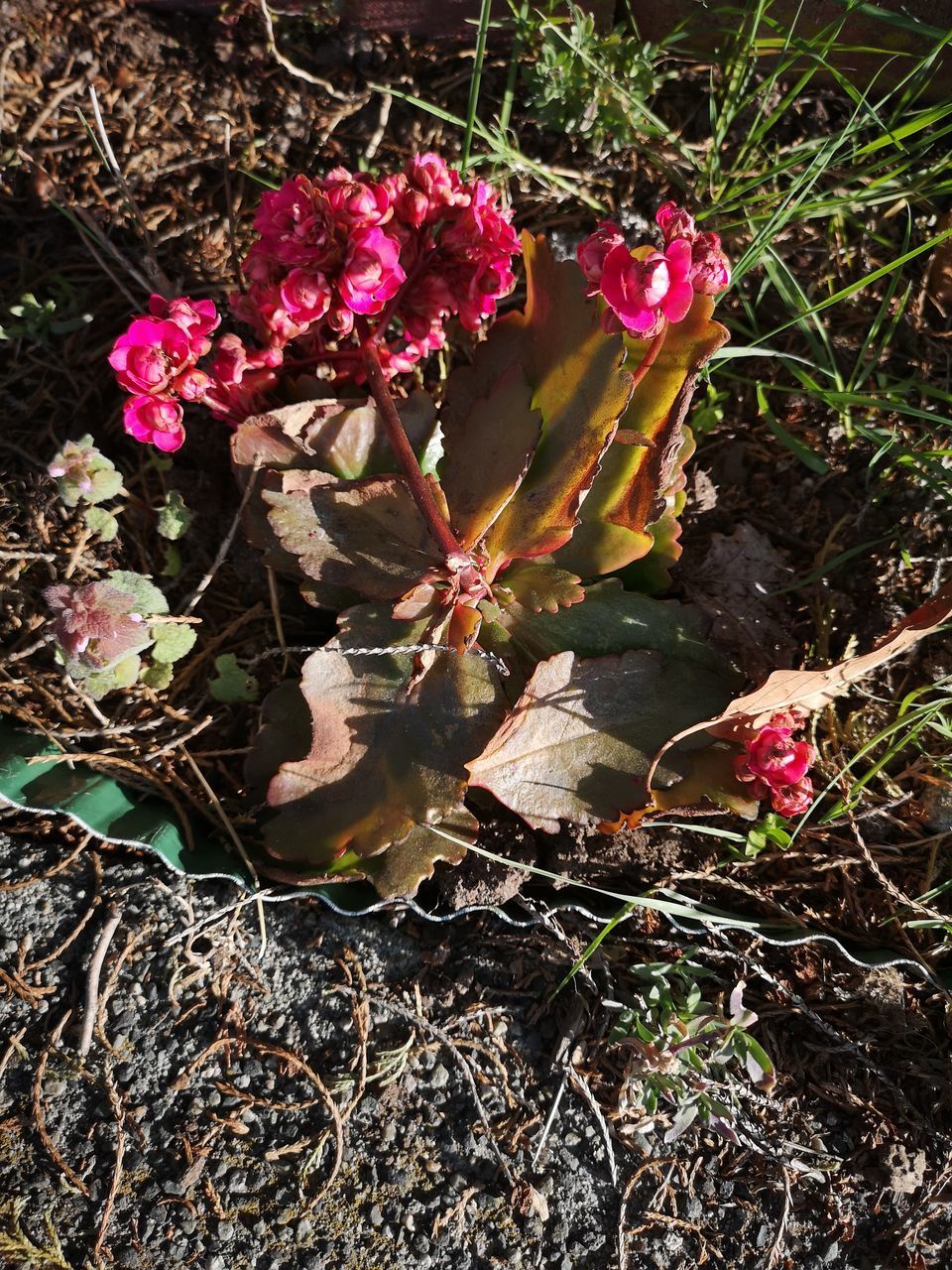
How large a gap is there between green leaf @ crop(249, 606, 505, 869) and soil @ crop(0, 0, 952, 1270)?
0.64ft

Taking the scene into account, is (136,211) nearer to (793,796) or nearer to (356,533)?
(356,533)

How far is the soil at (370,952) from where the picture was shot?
5.43 feet

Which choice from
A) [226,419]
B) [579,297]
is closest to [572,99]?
[579,297]

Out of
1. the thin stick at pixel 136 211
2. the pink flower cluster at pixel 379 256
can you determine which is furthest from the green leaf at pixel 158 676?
the thin stick at pixel 136 211

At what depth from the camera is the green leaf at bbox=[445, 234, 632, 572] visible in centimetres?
166

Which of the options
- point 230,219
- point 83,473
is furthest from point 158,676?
point 230,219

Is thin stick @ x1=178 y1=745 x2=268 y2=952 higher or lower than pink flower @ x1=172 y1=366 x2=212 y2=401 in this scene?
lower

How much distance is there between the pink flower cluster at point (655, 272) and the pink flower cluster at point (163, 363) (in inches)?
26.4

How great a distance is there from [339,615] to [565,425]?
1.83ft

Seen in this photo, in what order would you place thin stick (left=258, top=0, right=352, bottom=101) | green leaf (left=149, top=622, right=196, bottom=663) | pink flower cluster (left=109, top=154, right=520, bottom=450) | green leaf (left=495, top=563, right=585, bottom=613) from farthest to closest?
thin stick (left=258, top=0, right=352, bottom=101) < green leaf (left=149, top=622, right=196, bottom=663) < green leaf (left=495, top=563, right=585, bottom=613) < pink flower cluster (left=109, top=154, right=520, bottom=450)

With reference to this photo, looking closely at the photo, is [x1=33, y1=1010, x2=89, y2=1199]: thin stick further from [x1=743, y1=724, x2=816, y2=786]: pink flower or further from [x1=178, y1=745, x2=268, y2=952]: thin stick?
[x1=743, y1=724, x2=816, y2=786]: pink flower

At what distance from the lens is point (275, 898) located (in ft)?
5.99

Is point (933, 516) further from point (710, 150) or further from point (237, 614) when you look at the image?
point (237, 614)

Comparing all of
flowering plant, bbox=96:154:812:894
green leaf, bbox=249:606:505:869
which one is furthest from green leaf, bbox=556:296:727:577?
green leaf, bbox=249:606:505:869
